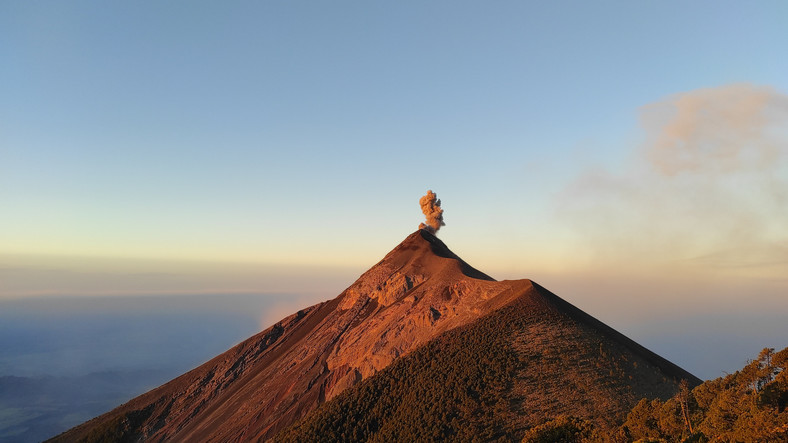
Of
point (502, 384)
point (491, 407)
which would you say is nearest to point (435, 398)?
point (491, 407)

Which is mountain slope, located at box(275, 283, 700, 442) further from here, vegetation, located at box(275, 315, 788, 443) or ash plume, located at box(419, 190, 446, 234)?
ash plume, located at box(419, 190, 446, 234)

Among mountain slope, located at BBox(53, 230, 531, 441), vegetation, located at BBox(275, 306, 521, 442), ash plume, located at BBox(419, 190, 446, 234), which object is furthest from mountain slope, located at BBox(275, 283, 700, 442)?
ash plume, located at BBox(419, 190, 446, 234)

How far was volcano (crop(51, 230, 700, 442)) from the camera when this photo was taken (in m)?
50.1

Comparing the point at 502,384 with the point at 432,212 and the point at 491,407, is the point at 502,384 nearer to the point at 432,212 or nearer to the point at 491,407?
the point at 491,407

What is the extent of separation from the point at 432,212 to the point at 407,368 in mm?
80139

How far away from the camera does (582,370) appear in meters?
52.3

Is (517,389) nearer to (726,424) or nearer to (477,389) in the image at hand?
(477,389)

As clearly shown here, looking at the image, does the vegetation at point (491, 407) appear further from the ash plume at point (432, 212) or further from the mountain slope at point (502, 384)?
the ash plume at point (432, 212)

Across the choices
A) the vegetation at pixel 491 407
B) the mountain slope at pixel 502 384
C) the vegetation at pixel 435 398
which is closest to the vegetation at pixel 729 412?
the vegetation at pixel 491 407

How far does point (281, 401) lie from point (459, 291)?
39.6 metres

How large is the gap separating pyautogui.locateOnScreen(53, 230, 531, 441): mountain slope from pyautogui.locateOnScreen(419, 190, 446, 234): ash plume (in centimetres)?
2959

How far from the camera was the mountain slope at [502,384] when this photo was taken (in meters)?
47.0

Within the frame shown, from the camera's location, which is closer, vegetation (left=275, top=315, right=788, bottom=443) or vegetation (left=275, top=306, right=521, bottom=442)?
vegetation (left=275, top=315, right=788, bottom=443)

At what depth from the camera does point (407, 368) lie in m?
62.5
